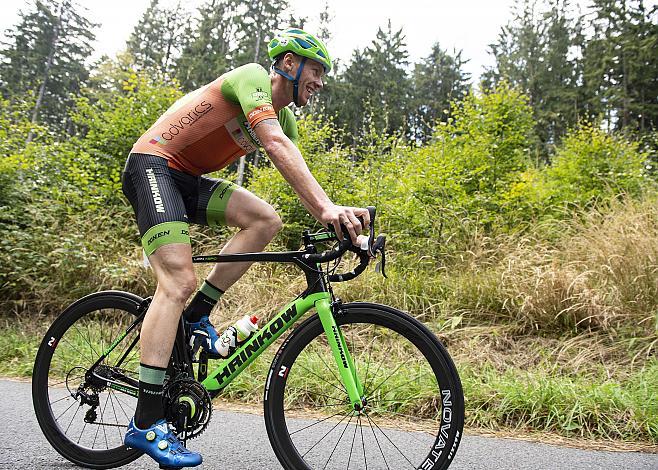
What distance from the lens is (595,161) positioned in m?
9.89

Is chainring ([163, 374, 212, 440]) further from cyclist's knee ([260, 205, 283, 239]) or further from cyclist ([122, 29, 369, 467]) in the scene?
cyclist's knee ([260, 205, 283, 239])

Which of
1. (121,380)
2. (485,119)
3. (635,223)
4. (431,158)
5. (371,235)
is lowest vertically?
(121,380)

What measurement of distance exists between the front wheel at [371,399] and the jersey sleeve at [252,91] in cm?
98

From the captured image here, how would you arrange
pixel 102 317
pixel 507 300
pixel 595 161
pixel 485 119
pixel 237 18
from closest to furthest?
pixel 102 317
pixel 507 300
pixel 485 119
pixel 595 161
pixel 237 18

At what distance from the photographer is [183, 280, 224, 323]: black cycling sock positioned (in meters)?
2.72

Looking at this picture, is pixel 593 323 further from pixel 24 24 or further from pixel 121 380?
pixel 24 24

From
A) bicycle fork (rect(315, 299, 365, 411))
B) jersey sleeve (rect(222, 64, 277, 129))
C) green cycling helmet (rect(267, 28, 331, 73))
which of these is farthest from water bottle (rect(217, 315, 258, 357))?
green cycling helmet (rect(267, 28, 331, 73))

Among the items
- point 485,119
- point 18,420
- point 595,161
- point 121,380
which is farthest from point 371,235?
point 595,161

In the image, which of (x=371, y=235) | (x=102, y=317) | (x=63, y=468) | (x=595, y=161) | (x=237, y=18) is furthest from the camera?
(x=237, y=18)

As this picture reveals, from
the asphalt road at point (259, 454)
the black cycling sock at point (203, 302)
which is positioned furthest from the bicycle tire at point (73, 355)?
the black cycling sock at point (203, 302)

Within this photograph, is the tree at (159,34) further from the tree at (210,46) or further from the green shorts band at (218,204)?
the green shorts band at (218,204)

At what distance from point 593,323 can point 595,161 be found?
20.0ft

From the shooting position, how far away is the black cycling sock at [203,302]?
2723 millimetres

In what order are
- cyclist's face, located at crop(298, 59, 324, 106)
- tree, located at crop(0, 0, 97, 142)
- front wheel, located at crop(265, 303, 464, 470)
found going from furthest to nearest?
tree, located at crop(0, 0, 97, 142) < cyclist's face, located at crop(298, 59, 324, 106) < front wheel, located at crop(265, 303, 464, 470)
